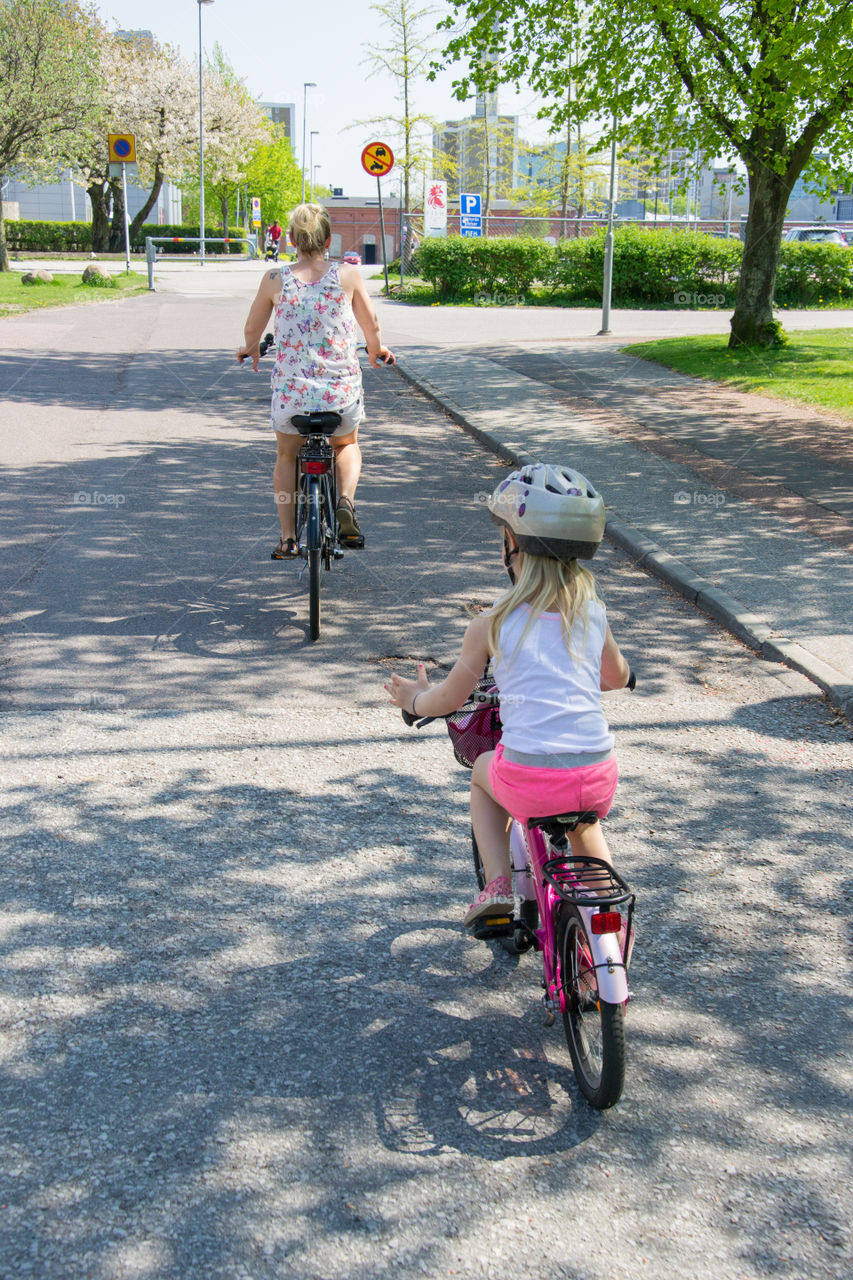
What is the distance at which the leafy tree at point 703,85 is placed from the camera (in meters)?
14.9

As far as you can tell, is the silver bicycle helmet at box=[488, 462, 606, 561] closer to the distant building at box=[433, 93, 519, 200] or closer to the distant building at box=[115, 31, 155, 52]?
the distant building at box=[433, 93, 519, 200]

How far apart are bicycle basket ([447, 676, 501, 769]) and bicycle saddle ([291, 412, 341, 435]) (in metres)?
3.25

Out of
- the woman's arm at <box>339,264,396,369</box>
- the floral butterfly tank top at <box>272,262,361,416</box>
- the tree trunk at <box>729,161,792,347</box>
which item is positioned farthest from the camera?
Answer: the tree trunk at <box>729,161,792,347</box>

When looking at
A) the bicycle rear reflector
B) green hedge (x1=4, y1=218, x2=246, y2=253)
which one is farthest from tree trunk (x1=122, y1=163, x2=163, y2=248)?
the bicycle rear reflector

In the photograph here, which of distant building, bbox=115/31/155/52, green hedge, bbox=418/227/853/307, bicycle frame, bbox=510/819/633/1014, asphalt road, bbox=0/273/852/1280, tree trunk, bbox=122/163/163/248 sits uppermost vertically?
distant building, bbox=115/31/155/52

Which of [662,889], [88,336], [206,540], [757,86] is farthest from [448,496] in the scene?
[88,336]

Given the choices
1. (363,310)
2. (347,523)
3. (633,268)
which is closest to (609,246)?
(633,268)

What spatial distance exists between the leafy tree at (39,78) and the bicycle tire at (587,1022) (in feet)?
108

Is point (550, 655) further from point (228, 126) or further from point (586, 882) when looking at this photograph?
point (228, 126)

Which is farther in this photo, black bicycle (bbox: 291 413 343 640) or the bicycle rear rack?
black bicycle (bbox: 291 413 343 640)

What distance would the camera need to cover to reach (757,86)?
1454 cm

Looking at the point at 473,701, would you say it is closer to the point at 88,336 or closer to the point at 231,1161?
the point at 231,1161

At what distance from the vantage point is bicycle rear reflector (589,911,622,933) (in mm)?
2635

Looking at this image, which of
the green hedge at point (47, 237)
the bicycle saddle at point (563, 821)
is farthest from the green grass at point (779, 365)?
the green hedge at point (47, 237)
